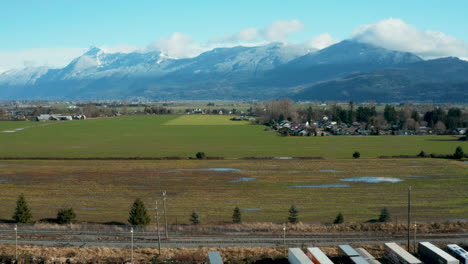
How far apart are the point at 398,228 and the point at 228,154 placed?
39764 millimetres

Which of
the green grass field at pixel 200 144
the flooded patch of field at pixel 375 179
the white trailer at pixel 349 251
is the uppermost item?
the green grass field at pixel 200 144

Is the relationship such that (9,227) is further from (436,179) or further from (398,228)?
(436,179)

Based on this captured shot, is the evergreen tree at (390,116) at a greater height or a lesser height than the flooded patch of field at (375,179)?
greater

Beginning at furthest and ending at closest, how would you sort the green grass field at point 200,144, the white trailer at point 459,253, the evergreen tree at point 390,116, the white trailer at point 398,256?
1. the evergreen tree at point 390,116
2. the green grass field at point 200,144
3. the white trailer at point 459,253
4. the white trailer at point 398,256

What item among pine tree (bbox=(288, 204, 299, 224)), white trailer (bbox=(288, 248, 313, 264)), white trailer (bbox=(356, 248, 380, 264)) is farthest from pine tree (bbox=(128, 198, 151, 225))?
white trailer (bbox=(356, 248, 380, 264))

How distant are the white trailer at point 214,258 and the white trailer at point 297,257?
12.4 feet

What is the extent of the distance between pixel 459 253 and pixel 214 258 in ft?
43.1

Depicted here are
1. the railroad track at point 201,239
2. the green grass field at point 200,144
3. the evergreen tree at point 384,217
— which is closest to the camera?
the railroad track at point 201,239

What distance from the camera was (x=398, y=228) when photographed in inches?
1310

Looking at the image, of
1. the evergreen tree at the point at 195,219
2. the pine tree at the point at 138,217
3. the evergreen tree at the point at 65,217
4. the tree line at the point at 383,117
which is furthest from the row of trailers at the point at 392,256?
the tree line at the point at 383,117

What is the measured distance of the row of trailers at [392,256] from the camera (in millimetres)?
25156

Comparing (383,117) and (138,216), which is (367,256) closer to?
(138,216)

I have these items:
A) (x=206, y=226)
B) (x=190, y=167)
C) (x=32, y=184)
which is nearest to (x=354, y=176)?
(x=190, y=167)

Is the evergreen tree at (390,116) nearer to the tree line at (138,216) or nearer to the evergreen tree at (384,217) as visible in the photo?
the evergreen tree at (384,217)
